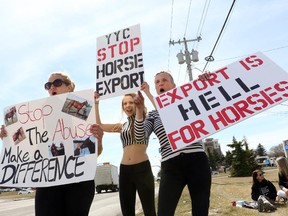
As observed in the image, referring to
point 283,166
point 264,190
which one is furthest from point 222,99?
point 264,190

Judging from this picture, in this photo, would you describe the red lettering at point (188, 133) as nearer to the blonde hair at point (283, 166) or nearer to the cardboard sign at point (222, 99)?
the cardboard sign at point (222, 99)

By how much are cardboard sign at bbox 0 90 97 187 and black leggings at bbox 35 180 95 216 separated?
0.07m

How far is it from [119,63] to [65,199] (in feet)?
5.30

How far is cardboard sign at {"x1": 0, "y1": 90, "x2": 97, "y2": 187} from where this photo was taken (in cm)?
326

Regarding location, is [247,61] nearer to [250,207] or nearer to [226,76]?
[226,76]

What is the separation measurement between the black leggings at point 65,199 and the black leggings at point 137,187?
1018 mm

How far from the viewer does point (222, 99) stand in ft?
11.4

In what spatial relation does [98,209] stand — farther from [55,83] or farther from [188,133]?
[188,133]

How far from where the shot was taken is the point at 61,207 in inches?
121

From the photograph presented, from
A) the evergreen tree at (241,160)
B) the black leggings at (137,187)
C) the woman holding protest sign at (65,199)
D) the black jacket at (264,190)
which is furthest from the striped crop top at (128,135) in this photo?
the evergreen tree at (241,160)

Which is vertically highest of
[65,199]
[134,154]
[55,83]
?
[55,83]

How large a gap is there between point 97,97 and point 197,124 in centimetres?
116

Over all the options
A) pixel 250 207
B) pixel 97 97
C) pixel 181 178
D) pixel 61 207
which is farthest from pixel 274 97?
pixel 250 207

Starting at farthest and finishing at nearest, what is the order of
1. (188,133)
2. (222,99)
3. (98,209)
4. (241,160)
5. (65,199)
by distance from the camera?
(241,160) → (98,209) → (222,99) → (188,133) → (65,199)
